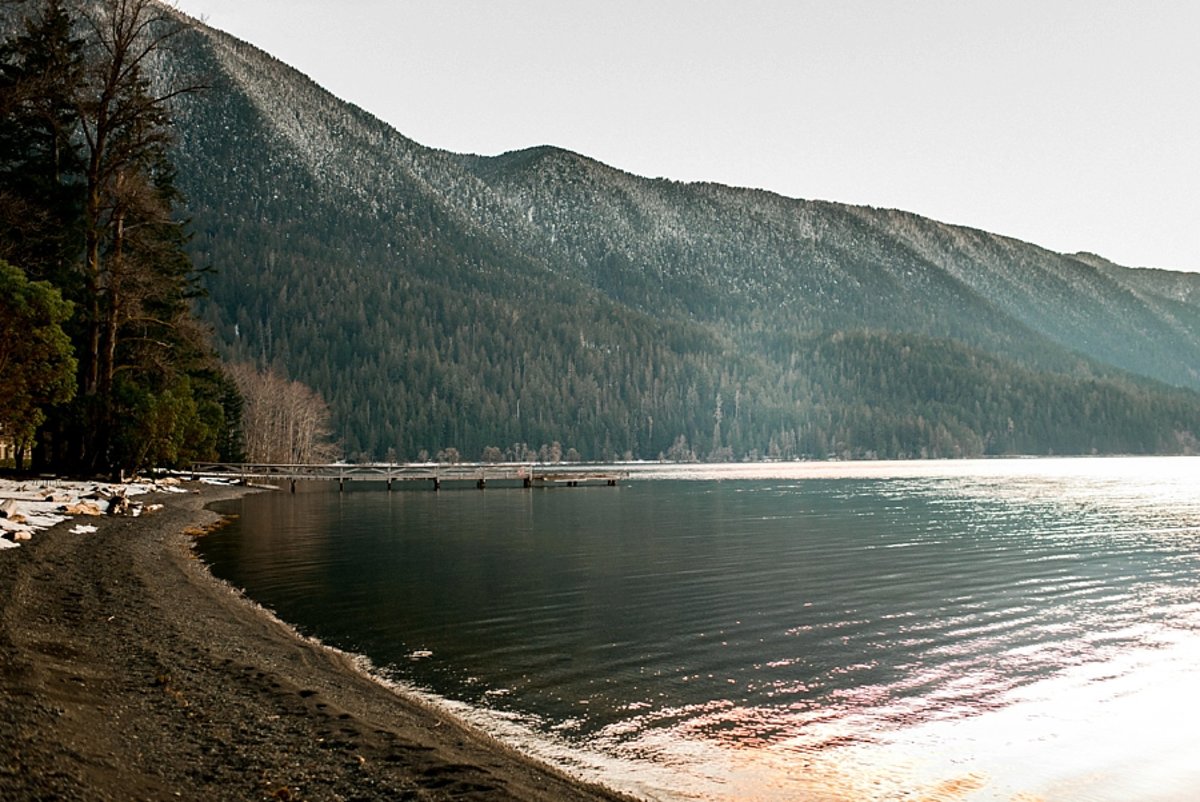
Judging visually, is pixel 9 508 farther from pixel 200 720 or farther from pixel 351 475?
pixel 351 475

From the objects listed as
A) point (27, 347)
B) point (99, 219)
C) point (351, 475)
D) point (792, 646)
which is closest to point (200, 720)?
point (792, 646)

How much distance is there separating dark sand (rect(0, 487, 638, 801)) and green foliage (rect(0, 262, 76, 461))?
19.0 metres

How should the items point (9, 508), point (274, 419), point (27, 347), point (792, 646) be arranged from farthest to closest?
1. point (274, 419)
2. point (27, 347)
3. point (9, 508)
4. point (792, 646)

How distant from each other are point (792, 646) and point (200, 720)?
1278 cm

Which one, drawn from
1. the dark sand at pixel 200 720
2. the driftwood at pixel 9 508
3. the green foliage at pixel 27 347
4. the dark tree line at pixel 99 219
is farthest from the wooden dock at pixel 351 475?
the dark sand at pixel 200 720

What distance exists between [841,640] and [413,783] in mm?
13487

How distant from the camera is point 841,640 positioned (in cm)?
2169

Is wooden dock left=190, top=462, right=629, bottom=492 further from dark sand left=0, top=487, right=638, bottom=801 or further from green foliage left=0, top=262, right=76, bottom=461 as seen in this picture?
dark sand left=0, top=487, right=638, bottom=801

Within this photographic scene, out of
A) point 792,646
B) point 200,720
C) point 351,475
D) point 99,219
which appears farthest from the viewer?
point 351,475

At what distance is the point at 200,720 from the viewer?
11.8 m

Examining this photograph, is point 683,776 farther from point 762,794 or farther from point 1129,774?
point 1129,774

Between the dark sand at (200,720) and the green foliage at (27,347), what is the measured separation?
62.2ft

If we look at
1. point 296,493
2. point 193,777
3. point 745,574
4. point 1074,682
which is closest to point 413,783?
point 193,777

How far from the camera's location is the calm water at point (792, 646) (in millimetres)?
13102
